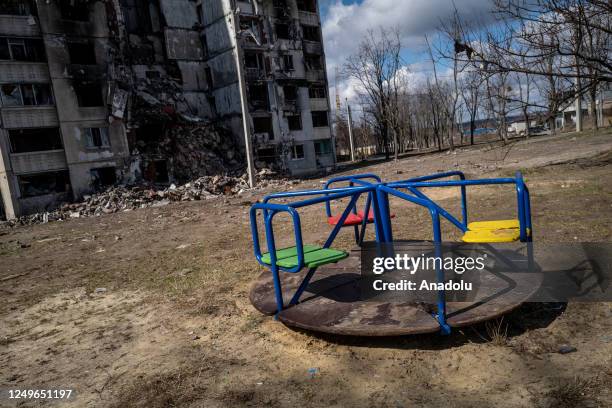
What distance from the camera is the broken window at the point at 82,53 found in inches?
857

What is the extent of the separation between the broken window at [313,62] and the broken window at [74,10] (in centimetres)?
1596

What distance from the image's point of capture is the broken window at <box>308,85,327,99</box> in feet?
107

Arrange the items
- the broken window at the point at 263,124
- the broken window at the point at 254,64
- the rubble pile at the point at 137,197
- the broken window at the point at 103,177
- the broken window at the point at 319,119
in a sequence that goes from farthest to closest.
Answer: the broken window at the point at 319,119 → the broken window at the point at 263,124 → the broken window at the point at 254,64 → the broken window at the point at 103,177 → the rubble pile at the point at 137,197

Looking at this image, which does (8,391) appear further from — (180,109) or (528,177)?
(180,109)

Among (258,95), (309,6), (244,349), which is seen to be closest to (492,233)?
(244,349)

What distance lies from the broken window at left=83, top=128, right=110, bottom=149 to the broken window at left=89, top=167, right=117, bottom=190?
4.41ft

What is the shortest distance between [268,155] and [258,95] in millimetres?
4472

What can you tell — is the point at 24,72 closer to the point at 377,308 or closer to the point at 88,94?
the point at 88,94

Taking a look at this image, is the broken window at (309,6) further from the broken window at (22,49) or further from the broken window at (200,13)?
the broken window at (22,49)

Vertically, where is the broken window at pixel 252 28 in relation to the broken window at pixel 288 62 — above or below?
above

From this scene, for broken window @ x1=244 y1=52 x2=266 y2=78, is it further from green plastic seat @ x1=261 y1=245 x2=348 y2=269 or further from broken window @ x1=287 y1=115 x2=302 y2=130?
green plastic seat @ x1=261 y1=245 x2=348 y2=269

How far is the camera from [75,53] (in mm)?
21953

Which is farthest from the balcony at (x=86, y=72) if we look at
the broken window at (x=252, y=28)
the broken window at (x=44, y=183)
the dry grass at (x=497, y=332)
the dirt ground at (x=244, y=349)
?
the dry grass at (x=497, y=332)

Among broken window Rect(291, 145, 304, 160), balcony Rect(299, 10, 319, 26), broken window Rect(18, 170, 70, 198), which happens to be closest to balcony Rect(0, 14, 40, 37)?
broken window Rect(18, 170, 70, 198)
